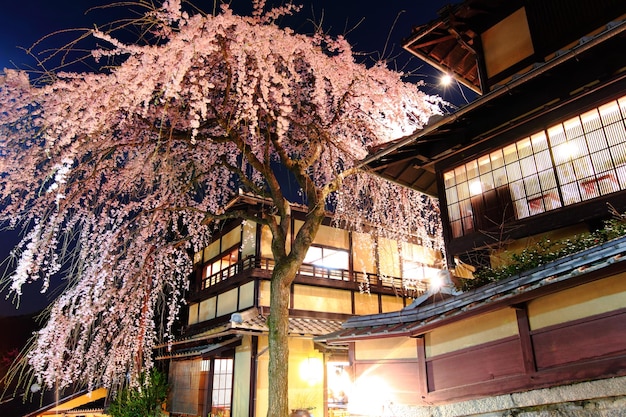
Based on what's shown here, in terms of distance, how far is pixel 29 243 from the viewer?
20.1 feet

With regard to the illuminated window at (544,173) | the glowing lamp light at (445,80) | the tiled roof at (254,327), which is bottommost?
the tiled roof at (254,327)

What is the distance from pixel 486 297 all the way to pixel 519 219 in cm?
257

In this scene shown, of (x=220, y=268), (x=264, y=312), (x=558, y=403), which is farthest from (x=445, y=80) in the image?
(x=220, y=268)

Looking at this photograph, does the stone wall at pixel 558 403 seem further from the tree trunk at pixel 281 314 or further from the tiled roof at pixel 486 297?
the tree trunk at pixel 281 314

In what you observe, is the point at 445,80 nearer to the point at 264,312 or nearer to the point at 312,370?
the point at 264,312

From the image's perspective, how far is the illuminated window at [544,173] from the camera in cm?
615

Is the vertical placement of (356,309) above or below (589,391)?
above

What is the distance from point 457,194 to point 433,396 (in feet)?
13.1

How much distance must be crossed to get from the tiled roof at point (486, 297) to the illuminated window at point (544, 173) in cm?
221

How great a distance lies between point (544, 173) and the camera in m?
6.86

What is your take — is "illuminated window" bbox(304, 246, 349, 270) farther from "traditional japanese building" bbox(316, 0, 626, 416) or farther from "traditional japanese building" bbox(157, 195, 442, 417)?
"traditional japanese building" bbox(316, 0, 626, 416)

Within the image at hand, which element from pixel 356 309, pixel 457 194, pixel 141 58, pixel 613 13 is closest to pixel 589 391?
pixel 457 194

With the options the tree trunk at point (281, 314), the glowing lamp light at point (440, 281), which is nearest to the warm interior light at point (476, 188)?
the glowing lamp light at point (440, 281)

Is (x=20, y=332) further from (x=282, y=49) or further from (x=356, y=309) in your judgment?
(x=282, y=49)
